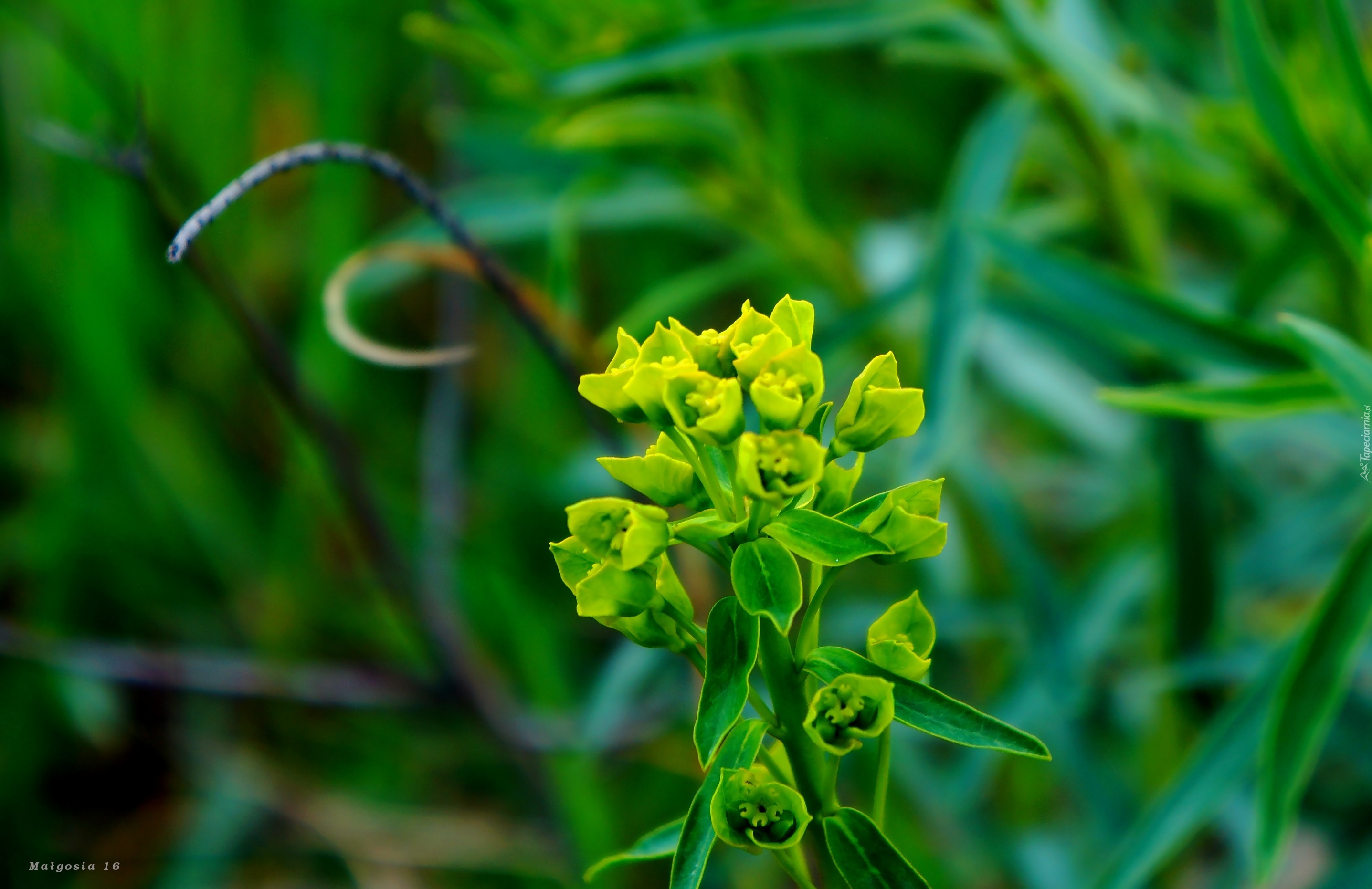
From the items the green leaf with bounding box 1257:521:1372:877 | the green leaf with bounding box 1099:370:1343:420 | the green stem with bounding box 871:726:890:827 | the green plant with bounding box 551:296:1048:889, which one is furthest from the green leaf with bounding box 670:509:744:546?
the green leaf with bounding box 1257:521:1372:877

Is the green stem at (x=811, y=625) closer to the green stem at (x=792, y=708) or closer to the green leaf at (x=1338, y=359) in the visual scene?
the green stem at (x=792, y=708)

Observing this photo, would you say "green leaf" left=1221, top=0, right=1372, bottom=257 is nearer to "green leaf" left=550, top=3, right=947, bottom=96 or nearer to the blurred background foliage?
the blurred background foliage

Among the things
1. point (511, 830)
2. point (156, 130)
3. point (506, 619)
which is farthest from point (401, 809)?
point (156, 130)

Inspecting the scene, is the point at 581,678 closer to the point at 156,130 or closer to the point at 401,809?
the point at 401,809

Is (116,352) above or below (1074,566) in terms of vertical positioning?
above

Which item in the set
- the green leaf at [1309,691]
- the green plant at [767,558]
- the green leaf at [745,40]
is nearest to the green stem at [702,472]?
the green plant at [767,558]

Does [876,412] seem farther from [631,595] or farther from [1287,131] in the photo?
[1287,131]
